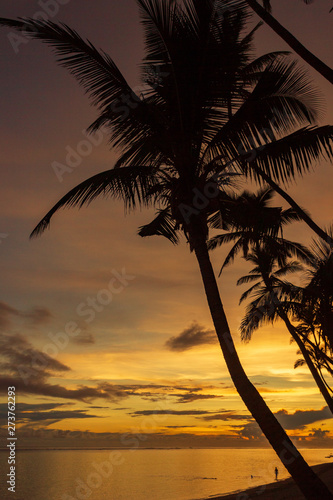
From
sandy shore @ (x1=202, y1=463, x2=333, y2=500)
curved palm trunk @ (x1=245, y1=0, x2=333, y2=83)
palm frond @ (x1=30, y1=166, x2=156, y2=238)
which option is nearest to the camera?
curved palm trunk @ (x1=245, y1=0, x2=333, y2=83)

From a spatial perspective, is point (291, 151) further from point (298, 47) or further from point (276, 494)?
point (276, 494)

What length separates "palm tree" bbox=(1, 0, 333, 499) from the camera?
22.6ft

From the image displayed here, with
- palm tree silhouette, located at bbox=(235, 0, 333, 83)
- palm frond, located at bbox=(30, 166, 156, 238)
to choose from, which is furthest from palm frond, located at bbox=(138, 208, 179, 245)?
palm tree silhouette, located at bbox=(235, 0, 333, 83)

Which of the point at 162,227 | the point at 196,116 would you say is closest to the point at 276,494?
the point at 162,227

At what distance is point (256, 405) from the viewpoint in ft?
19.4

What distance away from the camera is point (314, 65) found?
216 inches

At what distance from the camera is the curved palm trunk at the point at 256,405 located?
5492mm

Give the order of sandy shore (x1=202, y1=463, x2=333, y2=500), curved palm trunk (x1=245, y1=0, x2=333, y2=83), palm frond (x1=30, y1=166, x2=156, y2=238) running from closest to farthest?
curved palm trunk (x1=245, y1=0, x2=333, y2=83) < palm frond (x1=30, y1=166, x2=156, y2=238) < sandy shore (x1=202, y1=463, x2=333, y2=500)

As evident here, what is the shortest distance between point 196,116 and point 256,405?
15.9 feet

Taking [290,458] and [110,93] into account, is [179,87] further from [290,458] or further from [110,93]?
[290,458]

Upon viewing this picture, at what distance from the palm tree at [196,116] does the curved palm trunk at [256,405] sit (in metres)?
0.02

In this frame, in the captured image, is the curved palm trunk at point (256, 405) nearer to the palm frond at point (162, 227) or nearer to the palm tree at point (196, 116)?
the palm tree at point (196, 116)

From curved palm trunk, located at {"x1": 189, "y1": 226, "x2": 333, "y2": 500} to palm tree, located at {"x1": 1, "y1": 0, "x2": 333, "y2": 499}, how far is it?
0.02 meters

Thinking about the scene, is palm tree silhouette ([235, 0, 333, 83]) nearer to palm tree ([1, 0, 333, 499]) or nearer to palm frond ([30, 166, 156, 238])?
palm tree ([1, 0, 333, 499])
